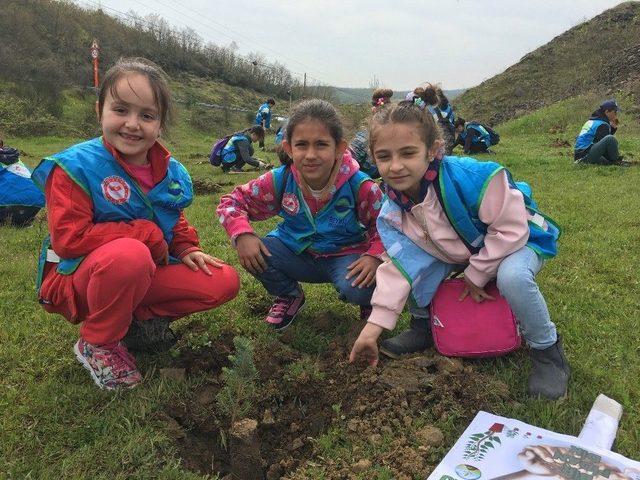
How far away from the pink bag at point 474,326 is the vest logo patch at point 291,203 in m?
1.03

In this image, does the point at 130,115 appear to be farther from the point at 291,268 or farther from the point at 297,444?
the point at 297,444

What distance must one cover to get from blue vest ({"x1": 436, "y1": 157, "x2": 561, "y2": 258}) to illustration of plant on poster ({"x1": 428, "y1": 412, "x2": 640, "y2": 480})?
88cm

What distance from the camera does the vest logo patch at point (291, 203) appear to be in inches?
124

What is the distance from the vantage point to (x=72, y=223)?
7.61 feet

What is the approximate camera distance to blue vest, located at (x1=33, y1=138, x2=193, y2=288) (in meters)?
2.37

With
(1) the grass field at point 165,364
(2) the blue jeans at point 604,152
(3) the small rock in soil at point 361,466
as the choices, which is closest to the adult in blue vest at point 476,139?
(2) the blue jeans at point 604,152

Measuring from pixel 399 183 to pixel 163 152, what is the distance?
1.20 m

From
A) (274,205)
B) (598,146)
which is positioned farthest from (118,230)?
(598,146)

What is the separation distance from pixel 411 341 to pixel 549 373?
700 mm

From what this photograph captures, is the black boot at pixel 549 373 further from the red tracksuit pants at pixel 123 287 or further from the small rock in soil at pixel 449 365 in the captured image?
the red tracksuit pants at pixel 123 287

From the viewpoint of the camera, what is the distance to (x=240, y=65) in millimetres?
54688

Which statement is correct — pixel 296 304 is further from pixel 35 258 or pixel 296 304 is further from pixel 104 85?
pixel 35 258

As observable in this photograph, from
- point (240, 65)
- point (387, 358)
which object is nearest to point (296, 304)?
point (387, 358)

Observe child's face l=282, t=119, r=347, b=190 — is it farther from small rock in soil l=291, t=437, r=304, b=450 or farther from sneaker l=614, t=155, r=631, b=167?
sneaker l=614, t=155, r=631, b=167
